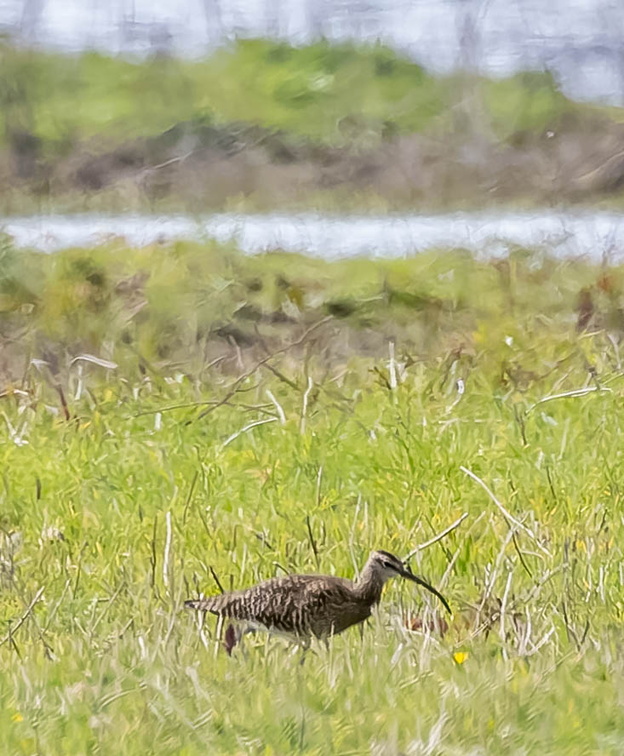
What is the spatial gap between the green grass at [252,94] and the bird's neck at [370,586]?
4.45m

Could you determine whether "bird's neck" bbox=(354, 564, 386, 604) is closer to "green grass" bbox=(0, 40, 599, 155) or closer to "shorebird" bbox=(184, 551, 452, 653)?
"shorebird" bbox=(184, 551, 452, 653)

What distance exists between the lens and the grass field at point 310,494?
2988 mm

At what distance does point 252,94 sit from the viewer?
26.9 feet

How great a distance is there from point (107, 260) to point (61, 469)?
270cm

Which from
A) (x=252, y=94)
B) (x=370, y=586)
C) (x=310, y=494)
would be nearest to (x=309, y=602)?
(x=370, y=586)

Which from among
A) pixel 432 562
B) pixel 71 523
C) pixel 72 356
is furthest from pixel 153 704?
pixel 72 356

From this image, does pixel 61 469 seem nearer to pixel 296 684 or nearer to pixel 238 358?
pixel 238 358

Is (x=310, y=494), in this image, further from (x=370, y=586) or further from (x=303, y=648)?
(x=303, y=648)

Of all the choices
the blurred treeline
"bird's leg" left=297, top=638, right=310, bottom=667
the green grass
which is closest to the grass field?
"bird's leg" left=297, top=638, right=310, bottom=667

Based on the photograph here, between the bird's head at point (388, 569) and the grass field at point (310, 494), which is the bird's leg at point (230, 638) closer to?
the grass field at point (310, 494)

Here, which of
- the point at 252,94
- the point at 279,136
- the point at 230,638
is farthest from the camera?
the point at 279,136

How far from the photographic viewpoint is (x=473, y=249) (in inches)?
303

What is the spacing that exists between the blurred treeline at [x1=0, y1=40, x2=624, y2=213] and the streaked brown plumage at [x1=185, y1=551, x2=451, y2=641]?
4.46m

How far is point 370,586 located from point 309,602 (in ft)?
0.59
